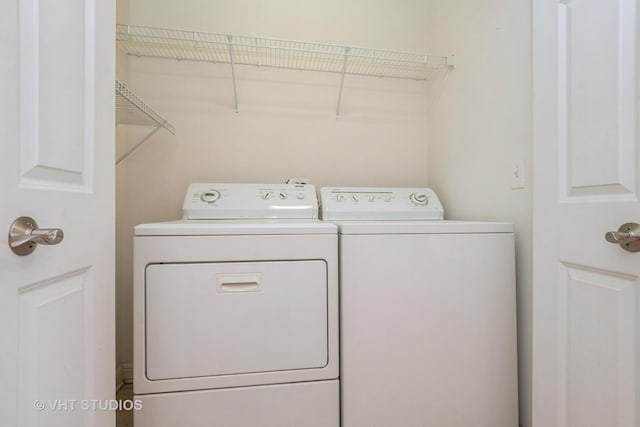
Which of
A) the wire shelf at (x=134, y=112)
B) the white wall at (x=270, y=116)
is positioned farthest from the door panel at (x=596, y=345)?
the wire shelf at (x=134, y=112)

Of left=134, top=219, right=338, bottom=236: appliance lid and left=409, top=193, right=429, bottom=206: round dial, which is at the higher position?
left=409, top=193, right=429, bottom=206: round dial

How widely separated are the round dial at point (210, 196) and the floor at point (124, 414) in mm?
1106

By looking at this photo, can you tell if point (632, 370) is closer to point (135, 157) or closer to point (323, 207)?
point (323, 207)

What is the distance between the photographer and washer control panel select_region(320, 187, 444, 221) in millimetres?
1548

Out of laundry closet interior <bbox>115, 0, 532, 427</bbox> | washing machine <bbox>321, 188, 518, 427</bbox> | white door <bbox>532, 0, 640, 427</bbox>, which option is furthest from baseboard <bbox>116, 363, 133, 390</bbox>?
white door <bbox>532, 0, 640, 427</bbox>

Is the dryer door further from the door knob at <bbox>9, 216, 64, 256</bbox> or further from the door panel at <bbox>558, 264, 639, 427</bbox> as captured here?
the door panel at <bbox>558, 264, 639, 427</bbox>

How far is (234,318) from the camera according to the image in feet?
3.34

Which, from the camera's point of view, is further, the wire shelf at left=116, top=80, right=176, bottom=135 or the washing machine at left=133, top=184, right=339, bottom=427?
the wire shelf at left=116, top=80, right=176, bottom=135

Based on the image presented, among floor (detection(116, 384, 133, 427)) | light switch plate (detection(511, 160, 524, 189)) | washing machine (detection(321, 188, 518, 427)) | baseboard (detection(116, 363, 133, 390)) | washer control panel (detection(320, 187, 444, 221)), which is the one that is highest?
light switch plate (detection(511, 160, 524, 189))

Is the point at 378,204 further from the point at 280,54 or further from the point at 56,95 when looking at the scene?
the point at 56,95

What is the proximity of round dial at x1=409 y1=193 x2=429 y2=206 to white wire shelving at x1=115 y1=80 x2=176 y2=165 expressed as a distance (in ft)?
4.68

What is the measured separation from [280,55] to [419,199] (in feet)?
3.97

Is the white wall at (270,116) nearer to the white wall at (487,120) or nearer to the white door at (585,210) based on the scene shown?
the white wall at (487,120)

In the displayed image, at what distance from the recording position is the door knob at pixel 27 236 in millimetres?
503
